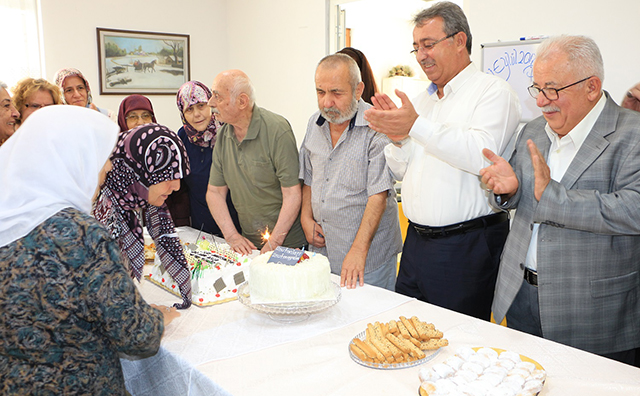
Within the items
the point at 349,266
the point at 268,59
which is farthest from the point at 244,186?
the point at 268,59

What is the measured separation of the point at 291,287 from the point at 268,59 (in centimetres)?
477

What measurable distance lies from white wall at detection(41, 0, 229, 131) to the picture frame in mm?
73

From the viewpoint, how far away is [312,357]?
1.57m

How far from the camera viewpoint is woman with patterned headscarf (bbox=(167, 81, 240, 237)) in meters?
3.34

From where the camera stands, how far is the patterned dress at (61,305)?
1.30 meters

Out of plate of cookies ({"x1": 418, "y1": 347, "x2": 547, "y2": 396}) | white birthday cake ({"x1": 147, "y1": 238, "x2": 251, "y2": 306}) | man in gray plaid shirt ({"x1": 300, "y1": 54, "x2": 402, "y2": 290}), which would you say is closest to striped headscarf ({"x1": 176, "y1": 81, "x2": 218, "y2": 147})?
man in gray plaid shirt ({"x1": 300, "y1": 54, "x2": 402, "y2": 290})

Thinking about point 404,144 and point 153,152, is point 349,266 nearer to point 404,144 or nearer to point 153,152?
point 404,144

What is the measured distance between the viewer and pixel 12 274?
4.26 ft

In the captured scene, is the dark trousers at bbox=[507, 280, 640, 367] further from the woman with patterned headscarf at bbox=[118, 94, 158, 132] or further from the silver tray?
the woman with patterned headscarf at bbox=[118, 94, 158, 132]

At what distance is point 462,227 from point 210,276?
3.67 ft

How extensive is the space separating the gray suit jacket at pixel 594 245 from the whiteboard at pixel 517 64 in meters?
2.00

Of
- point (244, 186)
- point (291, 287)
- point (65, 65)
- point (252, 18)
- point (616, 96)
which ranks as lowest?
point (291, 287)

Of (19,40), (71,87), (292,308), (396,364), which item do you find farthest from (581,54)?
(19,40)

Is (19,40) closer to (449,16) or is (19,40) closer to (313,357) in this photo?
(449,16)
